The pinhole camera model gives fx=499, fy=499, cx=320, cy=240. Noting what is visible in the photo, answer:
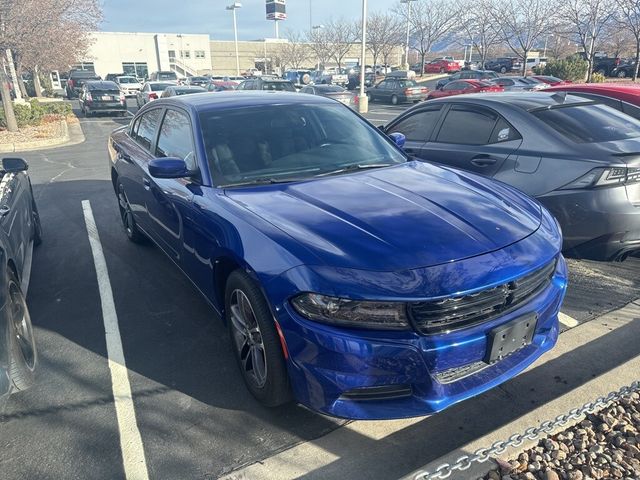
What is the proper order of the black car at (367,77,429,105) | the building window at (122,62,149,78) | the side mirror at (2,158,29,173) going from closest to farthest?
the side mirror at (2,158,29,173), the black car at (367,77,429,105), the building window at (122,62,149,78)

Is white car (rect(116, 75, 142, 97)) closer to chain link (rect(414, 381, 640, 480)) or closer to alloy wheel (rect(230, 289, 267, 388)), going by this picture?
alloy wheel (rect(230, 289, 267, 388))

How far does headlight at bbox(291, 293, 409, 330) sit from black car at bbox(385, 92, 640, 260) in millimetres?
1167

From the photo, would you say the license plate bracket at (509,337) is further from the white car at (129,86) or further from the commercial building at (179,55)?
the commercial building at (179,55)

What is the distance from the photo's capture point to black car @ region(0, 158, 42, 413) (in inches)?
97.9

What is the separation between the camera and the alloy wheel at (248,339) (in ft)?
8.99

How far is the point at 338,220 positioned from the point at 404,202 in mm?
475

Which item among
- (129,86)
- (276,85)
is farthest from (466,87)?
(129,86)

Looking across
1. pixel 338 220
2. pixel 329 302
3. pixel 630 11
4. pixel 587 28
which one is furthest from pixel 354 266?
pixel 587 28

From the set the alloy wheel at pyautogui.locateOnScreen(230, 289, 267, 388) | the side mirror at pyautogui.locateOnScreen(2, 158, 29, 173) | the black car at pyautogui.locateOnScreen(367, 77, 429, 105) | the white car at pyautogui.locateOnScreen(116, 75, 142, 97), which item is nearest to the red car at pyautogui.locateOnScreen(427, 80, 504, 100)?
the black car at pyautogui.locateOnScreen(367, 77, 429, 105)

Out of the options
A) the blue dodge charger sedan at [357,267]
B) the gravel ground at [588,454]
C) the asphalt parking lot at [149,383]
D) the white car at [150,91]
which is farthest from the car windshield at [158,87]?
the gravel ground at [588,454]

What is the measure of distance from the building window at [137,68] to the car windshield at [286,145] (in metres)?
70.4

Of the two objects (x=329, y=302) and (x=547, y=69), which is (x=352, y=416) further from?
(x=547, y=69)

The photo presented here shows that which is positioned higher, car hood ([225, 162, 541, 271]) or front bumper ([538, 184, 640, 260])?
car hood ([225, 162, 541, 271])

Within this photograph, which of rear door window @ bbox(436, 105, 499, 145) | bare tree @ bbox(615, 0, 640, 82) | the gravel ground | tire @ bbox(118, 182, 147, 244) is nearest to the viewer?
the gravel ground
